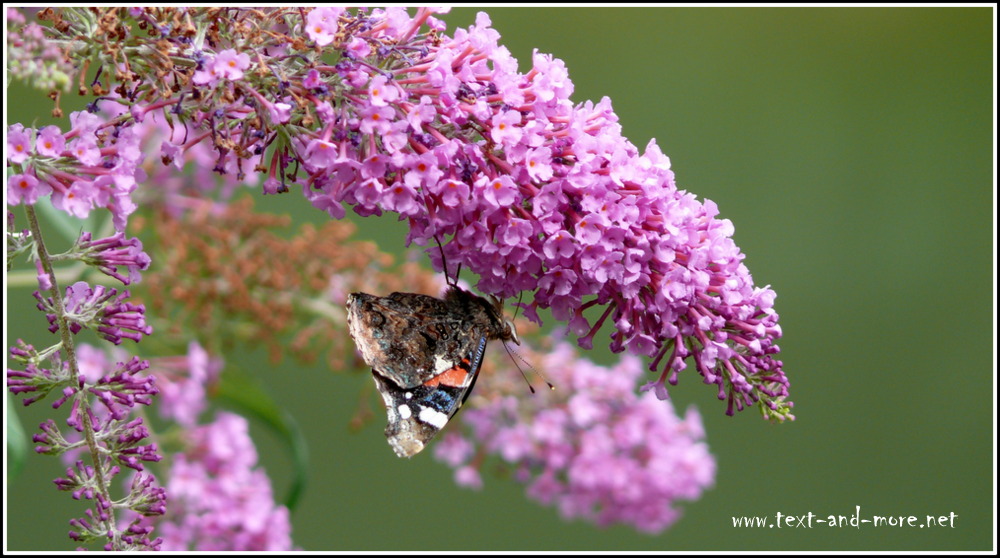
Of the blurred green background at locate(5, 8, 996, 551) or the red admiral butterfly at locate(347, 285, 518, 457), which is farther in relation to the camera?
the blurred green background at locate(5, 8, 996, 551)

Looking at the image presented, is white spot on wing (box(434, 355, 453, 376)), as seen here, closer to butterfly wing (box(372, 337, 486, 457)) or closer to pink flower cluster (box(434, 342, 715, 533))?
butterfly wing (box(372, 337, 486, 457))

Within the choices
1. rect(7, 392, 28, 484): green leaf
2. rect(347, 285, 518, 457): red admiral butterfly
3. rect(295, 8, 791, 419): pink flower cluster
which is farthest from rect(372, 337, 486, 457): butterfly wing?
rect(7, 392, 28, 484): green leaf

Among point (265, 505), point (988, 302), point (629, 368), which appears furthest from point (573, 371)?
point (988, 302)

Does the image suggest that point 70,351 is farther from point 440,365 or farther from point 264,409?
point 264,409

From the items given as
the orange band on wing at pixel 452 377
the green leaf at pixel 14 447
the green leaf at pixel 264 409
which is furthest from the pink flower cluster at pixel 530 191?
the green leaf at pixel 264 409

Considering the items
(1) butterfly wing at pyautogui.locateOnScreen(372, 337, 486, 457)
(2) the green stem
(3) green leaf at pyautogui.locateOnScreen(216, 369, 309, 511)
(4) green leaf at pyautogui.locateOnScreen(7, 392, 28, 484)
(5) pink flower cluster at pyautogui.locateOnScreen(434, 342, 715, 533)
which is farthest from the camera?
(5) pink flower cluster at pyautogui.locateOnScreen(434, 342, 715, 533)

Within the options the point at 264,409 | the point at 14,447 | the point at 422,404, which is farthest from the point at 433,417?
the point at 264,409

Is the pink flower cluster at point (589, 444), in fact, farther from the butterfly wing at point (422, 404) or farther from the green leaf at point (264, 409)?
the butterfly wing at point (422, 404)
